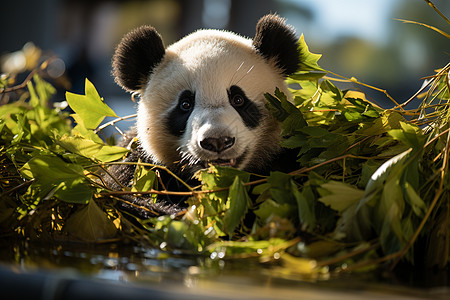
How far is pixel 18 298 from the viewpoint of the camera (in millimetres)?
490

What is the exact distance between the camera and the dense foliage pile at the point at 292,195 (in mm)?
684

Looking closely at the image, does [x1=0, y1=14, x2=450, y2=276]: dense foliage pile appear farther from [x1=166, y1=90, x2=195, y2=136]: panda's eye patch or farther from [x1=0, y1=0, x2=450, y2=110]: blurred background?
[x1=0, y1=0, x2=450, y2=110]: blurred background

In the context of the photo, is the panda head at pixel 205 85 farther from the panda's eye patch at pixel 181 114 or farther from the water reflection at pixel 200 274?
the water reflection at pixel 200 274

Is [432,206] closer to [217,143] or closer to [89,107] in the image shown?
[217,143]

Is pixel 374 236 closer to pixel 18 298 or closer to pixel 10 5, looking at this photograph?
pixel 18 298

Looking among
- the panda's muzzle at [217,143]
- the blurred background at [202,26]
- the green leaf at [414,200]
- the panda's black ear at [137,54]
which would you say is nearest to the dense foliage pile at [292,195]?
the green leaf at [414,200]

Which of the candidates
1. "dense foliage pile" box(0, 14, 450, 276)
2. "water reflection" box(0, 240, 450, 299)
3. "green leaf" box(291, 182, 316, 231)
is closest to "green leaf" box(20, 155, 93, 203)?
"dense foliage pile" box(0, 14, 450, 276)

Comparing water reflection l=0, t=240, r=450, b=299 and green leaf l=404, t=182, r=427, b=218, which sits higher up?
green leaf l=404, t=182, r=427, b=218

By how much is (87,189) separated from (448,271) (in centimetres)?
59

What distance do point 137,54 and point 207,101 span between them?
0.27 meters

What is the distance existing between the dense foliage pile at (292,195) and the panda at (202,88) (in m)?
0.15

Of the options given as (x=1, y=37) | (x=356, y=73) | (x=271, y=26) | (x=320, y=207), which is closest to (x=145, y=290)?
(x=320, y=207)

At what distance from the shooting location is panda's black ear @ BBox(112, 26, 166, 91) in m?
1.31

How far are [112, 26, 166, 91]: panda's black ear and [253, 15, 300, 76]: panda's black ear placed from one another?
274mm
